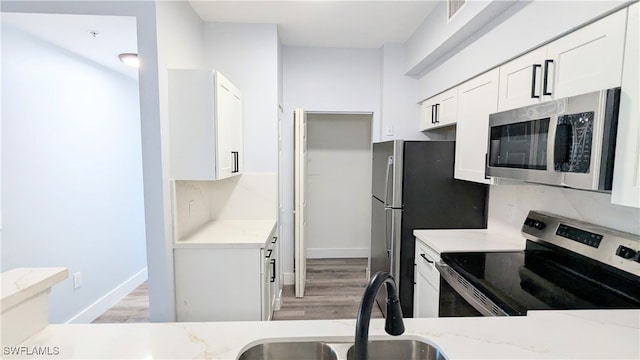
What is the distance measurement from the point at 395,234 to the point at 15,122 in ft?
9.44

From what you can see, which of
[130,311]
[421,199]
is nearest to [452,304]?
[421,199]

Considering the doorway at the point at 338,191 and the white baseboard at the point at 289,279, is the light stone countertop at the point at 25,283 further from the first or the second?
the doorway at the point at 338,191

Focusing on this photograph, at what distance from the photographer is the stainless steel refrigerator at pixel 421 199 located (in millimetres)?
2303

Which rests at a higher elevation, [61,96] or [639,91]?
[61,96]

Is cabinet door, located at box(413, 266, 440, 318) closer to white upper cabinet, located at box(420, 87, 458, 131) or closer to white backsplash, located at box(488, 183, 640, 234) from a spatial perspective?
white backsplash, located at box(488, 183, 640, 234)

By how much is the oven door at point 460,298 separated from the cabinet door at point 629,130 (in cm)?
63

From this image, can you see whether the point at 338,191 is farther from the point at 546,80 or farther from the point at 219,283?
the point at 546,80

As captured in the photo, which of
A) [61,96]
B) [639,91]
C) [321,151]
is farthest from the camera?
[321,151]

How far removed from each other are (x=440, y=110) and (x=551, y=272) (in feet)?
5.18

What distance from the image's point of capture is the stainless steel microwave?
1.07 metres

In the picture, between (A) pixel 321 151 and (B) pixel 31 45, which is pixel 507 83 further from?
(B) pixel 31 45

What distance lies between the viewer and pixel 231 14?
2.56m

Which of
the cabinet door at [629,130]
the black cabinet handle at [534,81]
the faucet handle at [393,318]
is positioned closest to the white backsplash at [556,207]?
the cabinet door at [629,130]

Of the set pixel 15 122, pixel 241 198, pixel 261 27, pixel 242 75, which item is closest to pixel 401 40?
pixel 261 27
